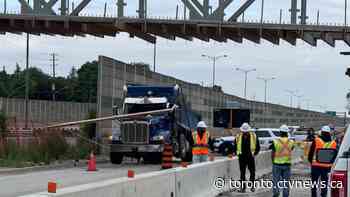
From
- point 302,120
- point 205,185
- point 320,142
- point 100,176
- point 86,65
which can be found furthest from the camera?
point 86,65

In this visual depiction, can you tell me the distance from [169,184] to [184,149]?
67.8 ft

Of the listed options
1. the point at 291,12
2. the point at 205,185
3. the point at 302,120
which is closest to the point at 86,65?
the point at 302,120

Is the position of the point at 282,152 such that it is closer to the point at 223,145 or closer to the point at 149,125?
the point at 149,125

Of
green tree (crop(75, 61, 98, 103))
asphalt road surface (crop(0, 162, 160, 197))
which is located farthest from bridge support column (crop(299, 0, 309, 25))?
green tree (crop(75, 61, 98, 103))

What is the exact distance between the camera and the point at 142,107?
1272 inches

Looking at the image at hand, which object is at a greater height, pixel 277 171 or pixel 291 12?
pixel 291 12

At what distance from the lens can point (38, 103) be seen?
7788cm

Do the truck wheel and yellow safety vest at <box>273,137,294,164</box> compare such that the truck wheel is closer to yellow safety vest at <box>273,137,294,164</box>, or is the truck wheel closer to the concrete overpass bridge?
the concrete overpass bridge

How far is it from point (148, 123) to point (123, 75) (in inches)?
395

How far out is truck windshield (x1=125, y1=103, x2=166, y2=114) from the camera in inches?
1266

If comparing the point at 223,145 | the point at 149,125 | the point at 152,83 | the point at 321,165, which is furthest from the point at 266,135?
the point at 321,165

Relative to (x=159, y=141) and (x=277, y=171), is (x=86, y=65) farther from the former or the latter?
(x=277, y=171)

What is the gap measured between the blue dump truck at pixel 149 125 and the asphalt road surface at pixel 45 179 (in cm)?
106

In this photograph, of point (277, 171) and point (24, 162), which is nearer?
point (277, 171)
